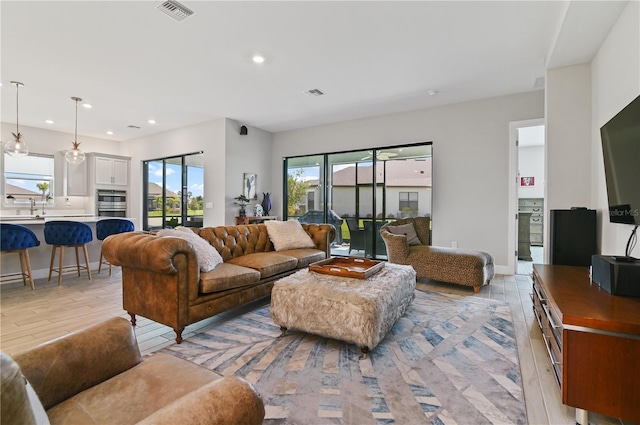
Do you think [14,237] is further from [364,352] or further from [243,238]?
[364,352]

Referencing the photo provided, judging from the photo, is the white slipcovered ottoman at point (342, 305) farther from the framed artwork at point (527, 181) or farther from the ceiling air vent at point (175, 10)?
the framed artwork at point (527, 181)

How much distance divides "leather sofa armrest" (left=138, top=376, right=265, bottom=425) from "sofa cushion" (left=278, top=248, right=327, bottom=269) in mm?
2745

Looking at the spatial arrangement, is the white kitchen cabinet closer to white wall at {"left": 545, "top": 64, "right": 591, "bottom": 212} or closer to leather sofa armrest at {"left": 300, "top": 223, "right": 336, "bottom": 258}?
leather sofa armrest at {"left": 300, "top": 223, "right": 336, "bottom": 258}

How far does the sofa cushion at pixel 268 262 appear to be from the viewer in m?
3.08

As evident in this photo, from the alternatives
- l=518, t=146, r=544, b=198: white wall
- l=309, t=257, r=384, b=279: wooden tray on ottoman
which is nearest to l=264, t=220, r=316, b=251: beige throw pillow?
l=309, t=257, r=384, b=279: wooden tray on ottoman

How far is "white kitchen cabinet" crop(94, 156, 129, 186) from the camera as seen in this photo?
23.1ft

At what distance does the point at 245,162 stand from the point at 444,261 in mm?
4275

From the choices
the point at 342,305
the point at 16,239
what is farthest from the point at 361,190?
the point at 16,239

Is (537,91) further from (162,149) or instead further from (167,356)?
(162,149)

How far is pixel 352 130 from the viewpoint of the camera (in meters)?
5.95

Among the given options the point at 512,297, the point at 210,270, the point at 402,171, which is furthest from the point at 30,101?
the point at 512,297

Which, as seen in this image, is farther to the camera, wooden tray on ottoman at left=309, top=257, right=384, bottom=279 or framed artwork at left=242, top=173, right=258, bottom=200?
framed artwork at left=242, top=173, right=258, bottom=200

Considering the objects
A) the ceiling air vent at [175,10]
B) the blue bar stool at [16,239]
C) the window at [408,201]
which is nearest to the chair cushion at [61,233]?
the blue bar stool at [16,239]

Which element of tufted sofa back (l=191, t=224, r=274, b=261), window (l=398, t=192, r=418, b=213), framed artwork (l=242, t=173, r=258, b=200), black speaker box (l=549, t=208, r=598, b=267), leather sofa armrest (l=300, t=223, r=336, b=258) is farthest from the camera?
→ framed artwork (l=242, t=173, r=258, b=200)
